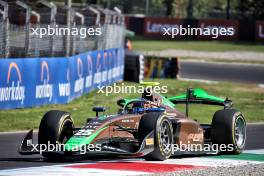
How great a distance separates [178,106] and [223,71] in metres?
17.0

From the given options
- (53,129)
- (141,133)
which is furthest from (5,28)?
(141,133)

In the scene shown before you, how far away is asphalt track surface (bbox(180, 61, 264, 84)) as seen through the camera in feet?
122

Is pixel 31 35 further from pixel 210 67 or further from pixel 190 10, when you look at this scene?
pixel 190 10

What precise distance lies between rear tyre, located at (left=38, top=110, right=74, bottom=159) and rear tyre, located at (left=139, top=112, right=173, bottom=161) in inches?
48.6

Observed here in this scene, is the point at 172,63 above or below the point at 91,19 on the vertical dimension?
below

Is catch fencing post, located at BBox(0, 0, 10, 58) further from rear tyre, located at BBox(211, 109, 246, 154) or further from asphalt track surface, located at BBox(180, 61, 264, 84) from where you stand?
asphalt track surface, located at BBox(180, 61, 264, 84)

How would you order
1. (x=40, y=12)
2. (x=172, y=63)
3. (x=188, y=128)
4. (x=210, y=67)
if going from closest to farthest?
(x=188, y=128) < (x=40, y=12) < (x=172, y=63) < (x=210, y=67)

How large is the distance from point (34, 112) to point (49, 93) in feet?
4.95

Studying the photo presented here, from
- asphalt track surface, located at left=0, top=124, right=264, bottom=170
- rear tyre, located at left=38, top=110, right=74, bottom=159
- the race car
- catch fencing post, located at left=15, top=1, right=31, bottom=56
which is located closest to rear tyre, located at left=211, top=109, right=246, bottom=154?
the race car

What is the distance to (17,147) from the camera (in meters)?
14.5

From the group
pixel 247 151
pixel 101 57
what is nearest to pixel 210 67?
pixel 101 57

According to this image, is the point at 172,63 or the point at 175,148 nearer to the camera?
the point at 175,148

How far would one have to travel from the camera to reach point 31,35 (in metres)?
21.5

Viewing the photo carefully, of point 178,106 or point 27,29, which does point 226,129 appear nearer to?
point 27,29
